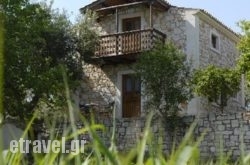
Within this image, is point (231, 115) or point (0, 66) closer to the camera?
point (0, 66)

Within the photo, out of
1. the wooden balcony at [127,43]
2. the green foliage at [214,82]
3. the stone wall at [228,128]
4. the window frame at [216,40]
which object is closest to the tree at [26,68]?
the wooden balcony at [127,43]

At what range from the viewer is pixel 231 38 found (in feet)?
72.1

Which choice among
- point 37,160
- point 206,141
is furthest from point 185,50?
point 37,160

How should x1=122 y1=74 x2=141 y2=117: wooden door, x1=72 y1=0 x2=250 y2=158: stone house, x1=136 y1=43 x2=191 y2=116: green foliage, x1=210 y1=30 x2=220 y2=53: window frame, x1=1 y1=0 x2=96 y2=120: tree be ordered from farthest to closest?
x1=210 y1=30 x2=220 y2=53: window frame, x1=122 y1=74 x2=141 y2=117: wooden door, x1=72 y1=0 x2=250 y2=158: stone house, x1=136 y1=43 x2=191 y2=116: green foliage, x1=1 y1=0 x2=96 y2=120: tree

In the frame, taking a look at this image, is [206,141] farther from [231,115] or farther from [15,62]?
[15,62]

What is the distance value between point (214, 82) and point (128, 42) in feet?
11.2

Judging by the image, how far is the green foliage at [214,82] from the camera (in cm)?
1614

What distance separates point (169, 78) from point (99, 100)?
4.91 metres

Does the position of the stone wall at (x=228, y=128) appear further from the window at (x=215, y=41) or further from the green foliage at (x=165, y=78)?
the window at (x=215, y=41)

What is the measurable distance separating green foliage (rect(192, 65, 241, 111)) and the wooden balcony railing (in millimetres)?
1975

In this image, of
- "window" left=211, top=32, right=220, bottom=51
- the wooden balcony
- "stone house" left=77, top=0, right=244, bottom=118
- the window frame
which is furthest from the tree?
"window" left=211, top=32, right=220, bottom=51

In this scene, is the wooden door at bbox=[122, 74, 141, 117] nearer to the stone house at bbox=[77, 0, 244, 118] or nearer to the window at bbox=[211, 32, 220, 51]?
the stone house at bbox=[77, 0, 244, 118]

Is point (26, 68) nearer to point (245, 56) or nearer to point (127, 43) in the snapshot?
point (127, 43)

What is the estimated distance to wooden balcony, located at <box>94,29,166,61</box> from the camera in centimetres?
1741
